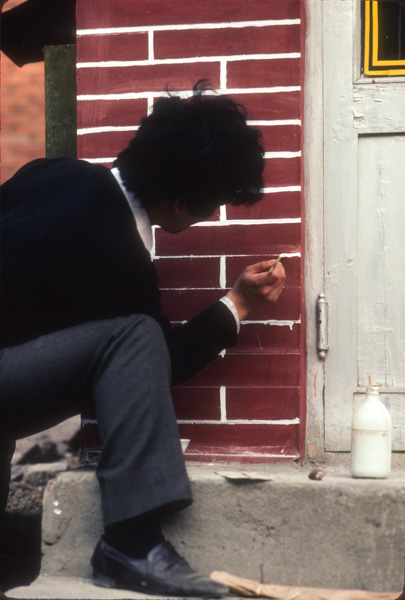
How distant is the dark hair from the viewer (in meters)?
2.24

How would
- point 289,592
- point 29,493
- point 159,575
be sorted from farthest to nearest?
point 29,493, point 289,592, point 159,575

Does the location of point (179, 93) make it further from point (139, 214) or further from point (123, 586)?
point (123, 586)

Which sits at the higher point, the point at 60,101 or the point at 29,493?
the point at 60,101

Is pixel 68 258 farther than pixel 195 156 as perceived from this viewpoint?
No

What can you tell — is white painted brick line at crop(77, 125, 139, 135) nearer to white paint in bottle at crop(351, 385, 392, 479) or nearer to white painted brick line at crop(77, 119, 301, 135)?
white painted brick line at crop(77, 119, 301, 135)

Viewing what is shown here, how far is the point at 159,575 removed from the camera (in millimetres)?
1837

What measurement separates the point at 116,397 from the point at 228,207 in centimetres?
91

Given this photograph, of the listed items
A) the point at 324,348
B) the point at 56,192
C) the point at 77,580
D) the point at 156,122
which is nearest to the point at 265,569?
the point at 77,580

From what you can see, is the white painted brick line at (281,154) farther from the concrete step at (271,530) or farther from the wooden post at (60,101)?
the concrete step at (271,530)

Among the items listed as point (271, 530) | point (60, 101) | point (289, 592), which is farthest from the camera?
point (60, 101)

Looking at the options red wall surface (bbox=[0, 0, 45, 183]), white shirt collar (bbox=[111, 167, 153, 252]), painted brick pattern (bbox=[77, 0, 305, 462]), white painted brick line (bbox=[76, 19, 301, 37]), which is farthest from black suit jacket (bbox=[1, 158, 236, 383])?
red wall surface (bbox=[0, 0, 45, 183])

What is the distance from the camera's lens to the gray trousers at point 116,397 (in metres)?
1.86

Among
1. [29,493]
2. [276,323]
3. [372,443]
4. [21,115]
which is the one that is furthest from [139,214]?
[21,115]

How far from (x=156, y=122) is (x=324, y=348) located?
0.93 meters
